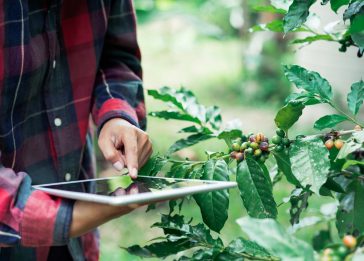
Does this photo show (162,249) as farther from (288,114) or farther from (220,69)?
(220,69)

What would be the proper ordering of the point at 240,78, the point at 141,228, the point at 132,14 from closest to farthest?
1. the point at 132,14
2. the point at 141,228
3. the point at 240,78

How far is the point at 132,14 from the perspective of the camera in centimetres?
141

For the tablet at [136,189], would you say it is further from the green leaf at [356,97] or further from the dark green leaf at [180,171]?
the green leaf at [356,97]

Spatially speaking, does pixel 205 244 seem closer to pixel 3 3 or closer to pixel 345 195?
pixel 345 195

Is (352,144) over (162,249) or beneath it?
over

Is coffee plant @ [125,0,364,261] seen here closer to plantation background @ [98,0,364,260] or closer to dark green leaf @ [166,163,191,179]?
dark green leaf @ [166,163,191,179]

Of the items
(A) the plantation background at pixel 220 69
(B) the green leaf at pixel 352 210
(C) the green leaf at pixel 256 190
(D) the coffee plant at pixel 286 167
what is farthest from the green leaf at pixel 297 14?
(A) the plantation background at pixel 220 69

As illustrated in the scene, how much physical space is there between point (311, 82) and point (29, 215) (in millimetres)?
477

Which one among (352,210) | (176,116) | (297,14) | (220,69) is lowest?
(220,69)

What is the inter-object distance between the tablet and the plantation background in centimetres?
163

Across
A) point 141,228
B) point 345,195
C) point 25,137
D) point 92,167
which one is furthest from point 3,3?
point 141,228

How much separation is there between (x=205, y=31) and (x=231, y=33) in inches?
87.2

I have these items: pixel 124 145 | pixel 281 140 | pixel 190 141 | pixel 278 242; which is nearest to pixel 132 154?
pixel 124 145

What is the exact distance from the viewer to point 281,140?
1011 mm
